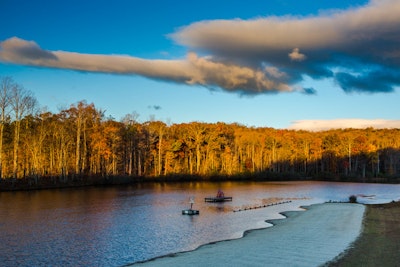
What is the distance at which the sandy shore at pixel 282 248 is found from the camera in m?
17.4

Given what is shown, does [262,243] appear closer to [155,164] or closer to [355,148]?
[155,164]

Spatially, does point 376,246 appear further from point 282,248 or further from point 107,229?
point 107,229

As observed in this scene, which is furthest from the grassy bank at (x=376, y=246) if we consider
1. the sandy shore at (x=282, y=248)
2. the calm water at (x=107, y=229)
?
the calm water at (x=107, y=229)

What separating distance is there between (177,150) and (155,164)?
943 centimetres

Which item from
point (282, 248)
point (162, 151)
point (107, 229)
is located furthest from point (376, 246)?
point (162, 151)

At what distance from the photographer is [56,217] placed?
35438mm

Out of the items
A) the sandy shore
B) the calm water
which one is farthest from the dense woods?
the sandy shore

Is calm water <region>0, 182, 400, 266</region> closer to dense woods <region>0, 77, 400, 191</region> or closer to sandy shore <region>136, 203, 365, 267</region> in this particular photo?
sandy shore <region>136, 203, 365, 267</region>

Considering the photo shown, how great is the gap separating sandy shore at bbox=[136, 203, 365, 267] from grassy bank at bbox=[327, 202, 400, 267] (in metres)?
0.61

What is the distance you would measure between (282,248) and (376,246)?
4.52m

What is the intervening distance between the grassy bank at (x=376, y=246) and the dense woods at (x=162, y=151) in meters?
57.5

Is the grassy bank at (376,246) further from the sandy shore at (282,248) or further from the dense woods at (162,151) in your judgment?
the dense woods at (162,151)

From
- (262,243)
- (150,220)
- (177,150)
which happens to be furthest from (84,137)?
(262,243)

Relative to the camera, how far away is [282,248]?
2012cm
